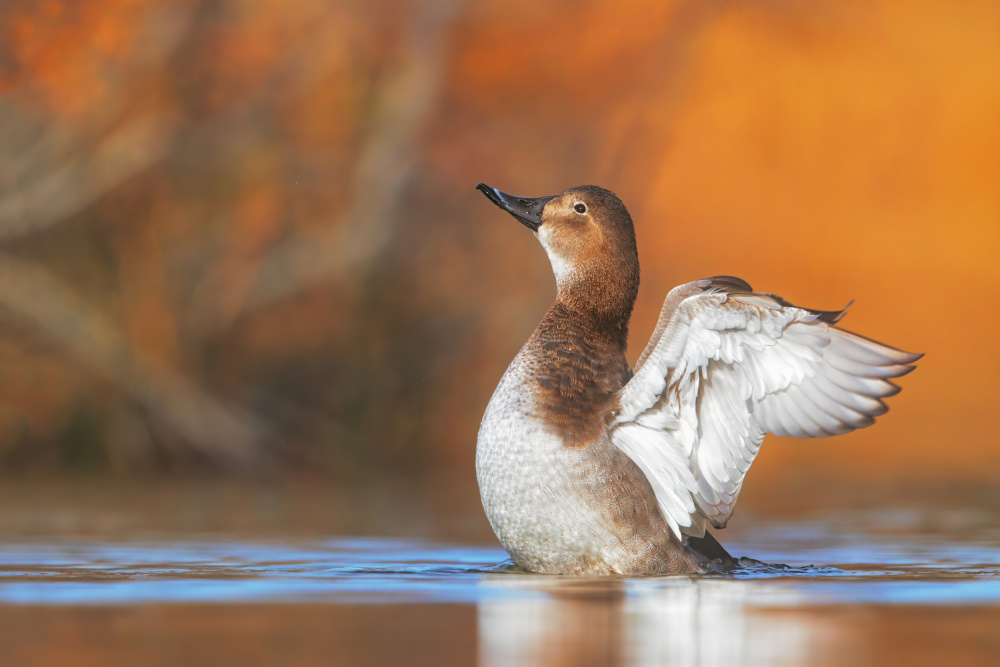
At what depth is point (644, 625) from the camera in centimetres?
312

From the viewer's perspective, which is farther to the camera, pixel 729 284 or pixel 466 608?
pixel 729 284

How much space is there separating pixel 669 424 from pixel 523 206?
1.22 m

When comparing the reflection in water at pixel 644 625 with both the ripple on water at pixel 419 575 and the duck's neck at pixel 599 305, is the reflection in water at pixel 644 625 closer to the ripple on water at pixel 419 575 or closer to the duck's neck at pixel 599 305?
the ripple on water at pixel 419 575

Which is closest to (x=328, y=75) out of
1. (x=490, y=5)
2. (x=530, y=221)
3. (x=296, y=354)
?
(x=490, y=5)

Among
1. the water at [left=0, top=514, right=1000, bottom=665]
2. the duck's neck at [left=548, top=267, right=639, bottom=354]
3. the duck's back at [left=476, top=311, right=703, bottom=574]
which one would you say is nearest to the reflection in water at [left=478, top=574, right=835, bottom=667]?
the water at [left=0, top=514, right=1000, bottom=665]

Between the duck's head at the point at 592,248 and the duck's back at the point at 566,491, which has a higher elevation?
the duck's head at the point at 592,248

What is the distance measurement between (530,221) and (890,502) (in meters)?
3.73

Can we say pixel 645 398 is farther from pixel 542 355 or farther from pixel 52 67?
pixel 52 67

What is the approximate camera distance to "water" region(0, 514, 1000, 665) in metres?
2.77

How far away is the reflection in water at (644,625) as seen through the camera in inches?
107

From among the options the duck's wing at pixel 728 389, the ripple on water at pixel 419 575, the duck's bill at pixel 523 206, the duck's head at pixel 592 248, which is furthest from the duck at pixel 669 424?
the duck's bill at pixel 523 206

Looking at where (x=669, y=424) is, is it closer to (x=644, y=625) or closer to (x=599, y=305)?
(x=599, y=305)

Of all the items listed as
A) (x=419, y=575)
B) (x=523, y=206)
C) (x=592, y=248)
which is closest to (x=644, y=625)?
(x=419, y=575)

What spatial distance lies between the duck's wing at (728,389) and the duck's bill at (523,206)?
0.97 m
